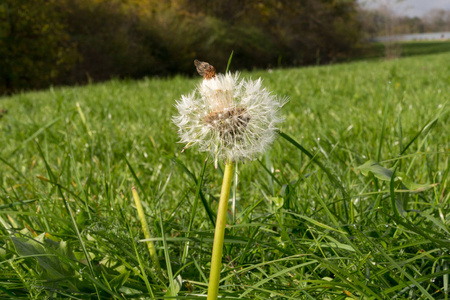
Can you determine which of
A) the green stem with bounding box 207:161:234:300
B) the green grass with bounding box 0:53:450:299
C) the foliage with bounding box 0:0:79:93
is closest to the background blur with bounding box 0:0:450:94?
the foliage with bounding box 0:0:79:93

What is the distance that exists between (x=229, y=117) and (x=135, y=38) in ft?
61.0

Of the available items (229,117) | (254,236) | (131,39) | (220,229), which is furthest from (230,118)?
(131,39)

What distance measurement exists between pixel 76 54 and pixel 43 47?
135 cm

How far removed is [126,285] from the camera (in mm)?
1022

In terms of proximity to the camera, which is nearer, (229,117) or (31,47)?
(229,117)

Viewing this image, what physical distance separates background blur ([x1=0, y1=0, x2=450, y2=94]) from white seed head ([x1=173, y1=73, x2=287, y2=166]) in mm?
8881

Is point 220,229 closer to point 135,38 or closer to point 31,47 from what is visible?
point 31,47

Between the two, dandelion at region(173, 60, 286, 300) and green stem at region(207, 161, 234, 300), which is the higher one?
dandelion at region(173, 60, 286, 300)

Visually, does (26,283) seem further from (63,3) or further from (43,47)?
(63,3)

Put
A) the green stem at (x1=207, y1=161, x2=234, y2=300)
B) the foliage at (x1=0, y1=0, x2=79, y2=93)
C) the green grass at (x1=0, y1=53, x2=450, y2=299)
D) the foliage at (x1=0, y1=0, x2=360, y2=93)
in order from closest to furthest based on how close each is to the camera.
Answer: the green stem at (x1=207, y1=161, x2=234, y2=300) < the green grass at (x1=0, y1=53, x2=450, y2=299) < the foliage at (x1=0, y1=0, x2=79, y2=93) < the foliage at (x1=0, y1=0, x2=360, y2=93)

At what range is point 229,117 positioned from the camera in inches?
30.4

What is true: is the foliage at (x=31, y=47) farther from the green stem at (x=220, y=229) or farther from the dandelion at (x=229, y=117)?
the green stem at (x=220, y=229)

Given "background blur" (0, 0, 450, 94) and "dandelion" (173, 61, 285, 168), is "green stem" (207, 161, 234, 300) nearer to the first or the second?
"dandelion" (173, 61, 285, 168)

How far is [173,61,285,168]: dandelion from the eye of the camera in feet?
2.53
